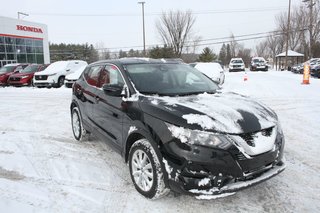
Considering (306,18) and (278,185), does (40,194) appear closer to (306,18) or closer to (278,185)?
(278,185)

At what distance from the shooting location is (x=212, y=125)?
2.90m

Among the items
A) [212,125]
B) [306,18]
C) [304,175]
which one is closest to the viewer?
[212,125]

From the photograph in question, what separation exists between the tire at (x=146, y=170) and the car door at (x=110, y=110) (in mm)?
519

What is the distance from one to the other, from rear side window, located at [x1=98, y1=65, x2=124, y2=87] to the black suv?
0.06ft

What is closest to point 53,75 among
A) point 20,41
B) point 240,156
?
point 240,156

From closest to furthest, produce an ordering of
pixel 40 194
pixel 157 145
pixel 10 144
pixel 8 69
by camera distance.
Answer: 1. pixel 157 145
2. pixel 40 194
3. pixel 10 144
4. pixel 8 69

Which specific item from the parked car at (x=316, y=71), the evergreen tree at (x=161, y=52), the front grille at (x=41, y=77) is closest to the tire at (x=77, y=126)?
the front grille at (x=41, y=77)

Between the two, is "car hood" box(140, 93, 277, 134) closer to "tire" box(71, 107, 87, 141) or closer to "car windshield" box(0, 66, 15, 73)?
"tire" box(71, 107, 87, 141)

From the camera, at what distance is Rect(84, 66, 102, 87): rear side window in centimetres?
496

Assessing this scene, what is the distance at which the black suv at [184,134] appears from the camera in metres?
2.82

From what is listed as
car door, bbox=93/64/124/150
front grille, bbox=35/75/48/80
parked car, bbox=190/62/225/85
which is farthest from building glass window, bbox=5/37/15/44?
car door, bbox=93/64/124/150

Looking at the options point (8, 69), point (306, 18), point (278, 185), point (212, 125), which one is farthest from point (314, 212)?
point (306, 18)

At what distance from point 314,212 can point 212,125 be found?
1.55 metres

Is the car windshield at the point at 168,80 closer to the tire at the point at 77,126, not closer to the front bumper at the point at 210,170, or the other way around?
the front bumper at the point at 210,170
